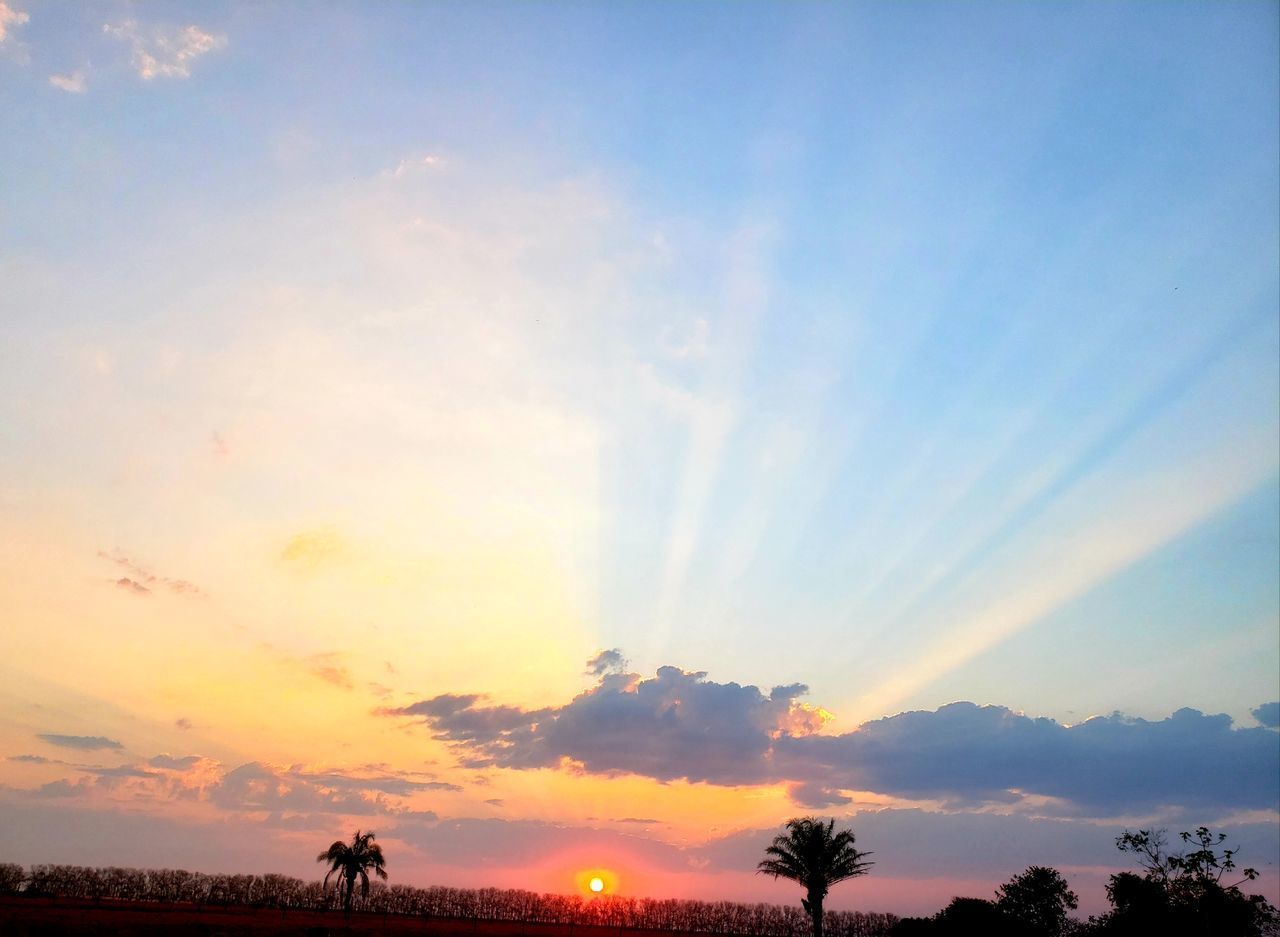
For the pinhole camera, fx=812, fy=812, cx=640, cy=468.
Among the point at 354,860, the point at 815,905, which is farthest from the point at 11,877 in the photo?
the point at 815,905

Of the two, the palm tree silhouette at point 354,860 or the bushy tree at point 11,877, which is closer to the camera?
the palm tree silhouette at point 354,860

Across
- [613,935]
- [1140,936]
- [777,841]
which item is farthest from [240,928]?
[613,935]

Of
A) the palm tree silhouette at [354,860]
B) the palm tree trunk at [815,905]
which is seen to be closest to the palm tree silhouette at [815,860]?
the palm tree trunk at [815,905]

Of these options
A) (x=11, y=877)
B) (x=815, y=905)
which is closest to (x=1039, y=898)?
(x=815, y=905)

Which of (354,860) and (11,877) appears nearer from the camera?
(354,860)

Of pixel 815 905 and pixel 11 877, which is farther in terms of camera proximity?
pixel 11 877

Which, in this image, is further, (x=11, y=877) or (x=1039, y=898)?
(x=11, y=877)

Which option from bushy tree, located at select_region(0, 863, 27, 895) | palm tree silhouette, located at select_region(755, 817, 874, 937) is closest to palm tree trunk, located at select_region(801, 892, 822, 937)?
palm tree silhouette, located at select_region(755, 817, 874, 937)

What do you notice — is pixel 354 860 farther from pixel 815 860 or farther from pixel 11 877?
pixel 11 877

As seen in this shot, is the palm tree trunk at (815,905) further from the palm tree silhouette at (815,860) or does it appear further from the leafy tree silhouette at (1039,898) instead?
the leafy tree silhouette at (1039,898)

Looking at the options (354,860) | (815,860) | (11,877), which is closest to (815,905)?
(815,860)

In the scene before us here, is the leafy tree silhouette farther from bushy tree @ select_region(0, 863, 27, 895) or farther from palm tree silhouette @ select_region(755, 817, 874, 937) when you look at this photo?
bushy tree @ select_region(0, 863, 27, 895)

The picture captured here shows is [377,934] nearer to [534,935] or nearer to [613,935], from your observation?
[534,935]

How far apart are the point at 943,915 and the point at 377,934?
149 ft
